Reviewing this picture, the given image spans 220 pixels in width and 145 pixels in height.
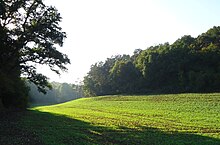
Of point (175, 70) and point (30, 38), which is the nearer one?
point (30, 38)

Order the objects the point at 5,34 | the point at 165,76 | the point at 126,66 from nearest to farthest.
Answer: the point at 5,34 → the point at 165,76 → the point at 126,66

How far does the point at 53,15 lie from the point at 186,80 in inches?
2343

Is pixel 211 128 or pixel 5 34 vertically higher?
pixel 5 34

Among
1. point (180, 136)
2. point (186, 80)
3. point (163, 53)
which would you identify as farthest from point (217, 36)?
point (180, 136)

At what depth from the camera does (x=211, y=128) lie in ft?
105

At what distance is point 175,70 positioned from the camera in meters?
98.5

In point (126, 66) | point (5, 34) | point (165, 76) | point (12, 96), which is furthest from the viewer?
point (126, 66)

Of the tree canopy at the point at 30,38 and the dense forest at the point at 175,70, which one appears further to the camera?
the dense forest at the point at 175,70

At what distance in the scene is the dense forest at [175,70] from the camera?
87.8 metres

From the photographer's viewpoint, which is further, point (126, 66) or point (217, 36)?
point (126, 66)

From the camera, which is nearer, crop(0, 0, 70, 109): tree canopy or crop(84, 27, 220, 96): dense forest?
crop(0, 0, 70, 109): tree canopy

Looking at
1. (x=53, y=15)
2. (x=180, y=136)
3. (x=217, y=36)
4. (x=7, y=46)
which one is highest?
(x=217, y=36)

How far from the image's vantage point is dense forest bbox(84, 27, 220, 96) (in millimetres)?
87812

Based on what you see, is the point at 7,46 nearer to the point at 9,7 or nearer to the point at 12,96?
the point at 9,7
